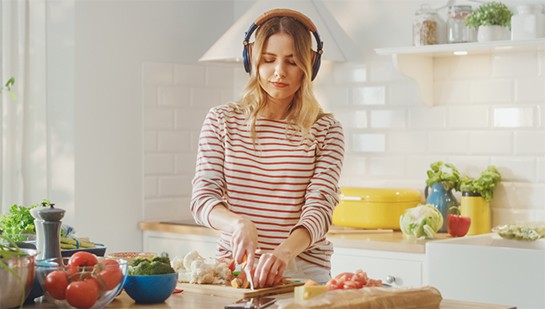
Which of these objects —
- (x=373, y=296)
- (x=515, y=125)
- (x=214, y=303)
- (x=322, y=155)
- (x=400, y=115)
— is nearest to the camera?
(x=373, y=296)

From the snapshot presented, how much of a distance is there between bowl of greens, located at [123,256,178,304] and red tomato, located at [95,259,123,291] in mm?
102

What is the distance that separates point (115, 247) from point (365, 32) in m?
1.68

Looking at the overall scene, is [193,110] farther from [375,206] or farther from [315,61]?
[315,61]

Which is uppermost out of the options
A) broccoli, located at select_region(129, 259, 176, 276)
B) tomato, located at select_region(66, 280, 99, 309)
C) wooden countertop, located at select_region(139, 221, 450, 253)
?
broccoli, located at select_region(129, 259, 176, 276)

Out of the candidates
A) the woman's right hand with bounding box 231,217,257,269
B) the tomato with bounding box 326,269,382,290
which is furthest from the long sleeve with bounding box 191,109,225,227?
the tomato with bounding box 326,269,382,290

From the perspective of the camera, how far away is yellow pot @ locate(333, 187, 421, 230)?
4.39 meters

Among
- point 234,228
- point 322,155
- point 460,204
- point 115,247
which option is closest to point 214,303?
point 234,228

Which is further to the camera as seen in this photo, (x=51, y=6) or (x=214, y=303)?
(x=51, y=6)

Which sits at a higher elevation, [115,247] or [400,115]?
[400,115]

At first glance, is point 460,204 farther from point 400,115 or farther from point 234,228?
point 234,228

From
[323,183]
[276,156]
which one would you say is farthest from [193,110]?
[323,183]

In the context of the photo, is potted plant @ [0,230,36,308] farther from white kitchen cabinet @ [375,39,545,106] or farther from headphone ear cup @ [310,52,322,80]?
white kitchen cabinet @ [375,39,545,106]

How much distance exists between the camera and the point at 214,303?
7.47ft

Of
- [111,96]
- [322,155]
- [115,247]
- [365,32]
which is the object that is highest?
[365,32]
